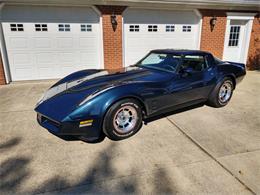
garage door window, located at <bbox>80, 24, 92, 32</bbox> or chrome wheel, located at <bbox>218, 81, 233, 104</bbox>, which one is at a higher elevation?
garage door window, located at <bbox>80, 24, 92, 32</bbox>

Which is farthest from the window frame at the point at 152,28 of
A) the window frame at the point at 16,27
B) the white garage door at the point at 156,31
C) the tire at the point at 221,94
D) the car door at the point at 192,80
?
the window frame at the point at 16,27

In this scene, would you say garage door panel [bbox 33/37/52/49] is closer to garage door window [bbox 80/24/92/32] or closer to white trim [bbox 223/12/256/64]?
garage door window [bbox 80/24/92/32]

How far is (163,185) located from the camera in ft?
7.77

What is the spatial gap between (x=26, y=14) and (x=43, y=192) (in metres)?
6.25

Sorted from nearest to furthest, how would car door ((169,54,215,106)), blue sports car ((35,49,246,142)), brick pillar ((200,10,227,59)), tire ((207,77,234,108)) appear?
1. blue sports car ((35,49,246,142))
2. car door ((169,54,215,106))
3. tire ((207,77,234,108))
4. brick pillar ((200,10,227,59))

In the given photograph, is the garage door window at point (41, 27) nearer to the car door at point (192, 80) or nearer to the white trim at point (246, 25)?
the car door at point (192, 80)

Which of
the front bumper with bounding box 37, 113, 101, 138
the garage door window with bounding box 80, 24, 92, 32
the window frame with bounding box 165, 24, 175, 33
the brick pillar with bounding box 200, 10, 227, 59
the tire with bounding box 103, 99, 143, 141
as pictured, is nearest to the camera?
the front bumper with bounding box 37, 113, 101, 138

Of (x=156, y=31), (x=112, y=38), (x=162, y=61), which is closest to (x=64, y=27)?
(x=112, y=38)

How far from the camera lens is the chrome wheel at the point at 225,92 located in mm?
4729

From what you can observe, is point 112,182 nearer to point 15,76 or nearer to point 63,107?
point 63,107

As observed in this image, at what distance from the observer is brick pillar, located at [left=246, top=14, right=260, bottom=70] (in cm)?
914

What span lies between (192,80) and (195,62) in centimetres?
57

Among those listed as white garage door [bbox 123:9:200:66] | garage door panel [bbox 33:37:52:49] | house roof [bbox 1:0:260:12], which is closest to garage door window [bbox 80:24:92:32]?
house roof [bbox 1:0:260:12]

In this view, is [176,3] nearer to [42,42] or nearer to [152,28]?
[152,28]
